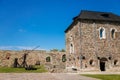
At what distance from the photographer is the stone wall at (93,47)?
2997 centimetres

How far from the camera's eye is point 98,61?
30344 mm

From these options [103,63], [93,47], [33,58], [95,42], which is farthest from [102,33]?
[33,58]

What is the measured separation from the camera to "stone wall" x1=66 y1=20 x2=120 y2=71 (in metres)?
30.0

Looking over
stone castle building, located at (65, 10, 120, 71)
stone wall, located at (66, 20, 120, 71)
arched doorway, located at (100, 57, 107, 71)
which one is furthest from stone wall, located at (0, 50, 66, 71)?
arched doorway, located at (100, 57, 107, 71)

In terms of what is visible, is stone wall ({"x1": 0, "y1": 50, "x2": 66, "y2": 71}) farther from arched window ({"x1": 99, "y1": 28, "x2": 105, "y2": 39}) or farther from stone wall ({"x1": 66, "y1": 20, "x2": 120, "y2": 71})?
arched window ({"x1": 99, "y1": 28, "x2": 105, "y2": 39})

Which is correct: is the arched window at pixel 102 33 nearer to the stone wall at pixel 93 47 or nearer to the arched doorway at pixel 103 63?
the stone wall at pixel 93 47

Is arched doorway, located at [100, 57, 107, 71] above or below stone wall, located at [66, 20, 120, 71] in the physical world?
below

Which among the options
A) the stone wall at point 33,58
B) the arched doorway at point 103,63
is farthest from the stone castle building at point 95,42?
the stone wall at point 33,58

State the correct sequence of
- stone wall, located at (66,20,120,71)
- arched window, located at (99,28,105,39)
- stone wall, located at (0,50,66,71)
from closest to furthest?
stone wall, located at (66,20,120,71)
arched window, located at (99,28,105,39)
stone wall, located at (0,50,66,71)

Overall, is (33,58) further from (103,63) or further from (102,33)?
(102,33)

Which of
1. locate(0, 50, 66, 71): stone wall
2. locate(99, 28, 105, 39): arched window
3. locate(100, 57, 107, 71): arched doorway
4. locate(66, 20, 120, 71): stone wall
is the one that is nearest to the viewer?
locate(66, 20, 120, 71): stone wall

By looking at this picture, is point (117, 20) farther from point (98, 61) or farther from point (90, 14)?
point (98, 61)

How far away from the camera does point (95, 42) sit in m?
30.5

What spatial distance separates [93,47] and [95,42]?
2.70 ft
